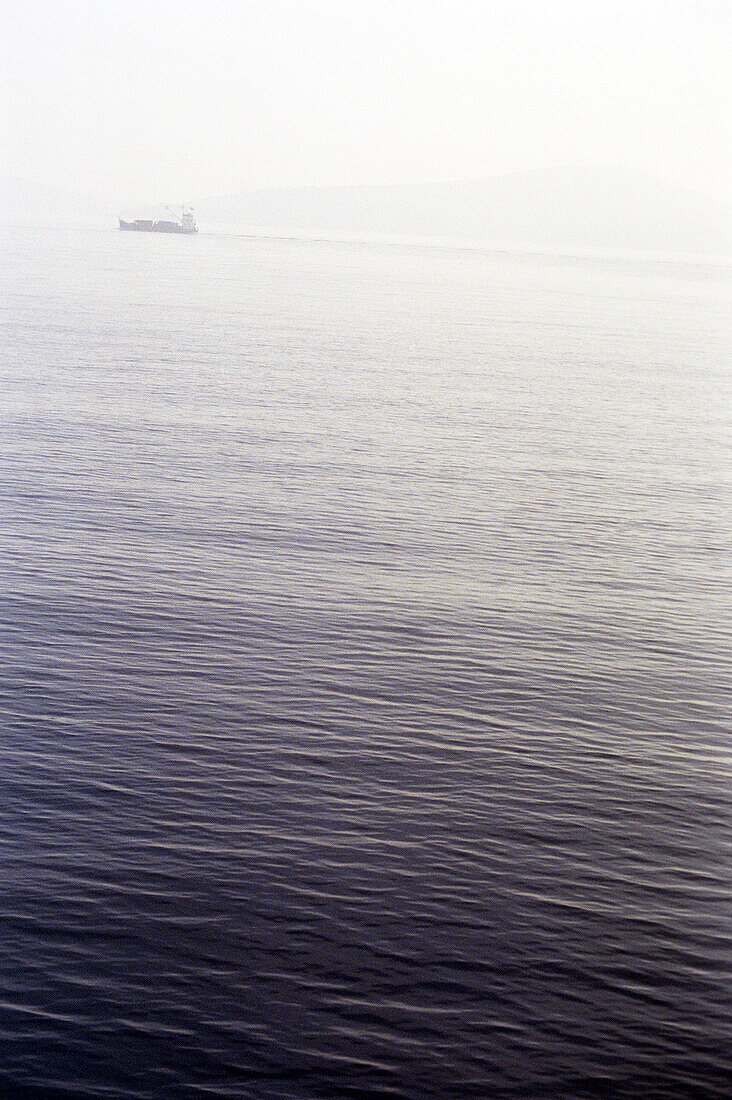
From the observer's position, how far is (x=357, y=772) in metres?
36.8

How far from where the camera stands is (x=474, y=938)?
29.3m

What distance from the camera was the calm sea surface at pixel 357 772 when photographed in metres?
25.8

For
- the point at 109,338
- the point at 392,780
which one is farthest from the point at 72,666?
the point at 109,338

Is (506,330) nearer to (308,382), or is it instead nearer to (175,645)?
(308,382)

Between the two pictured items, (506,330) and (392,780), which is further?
(506,330)

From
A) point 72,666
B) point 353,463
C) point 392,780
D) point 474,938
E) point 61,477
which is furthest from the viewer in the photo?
point 353,463

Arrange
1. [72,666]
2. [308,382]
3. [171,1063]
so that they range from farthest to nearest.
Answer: [308,382], [72,666], [171,1063]

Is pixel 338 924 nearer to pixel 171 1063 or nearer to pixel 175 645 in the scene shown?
pixel 171 1063

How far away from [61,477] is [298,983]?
47.4 m

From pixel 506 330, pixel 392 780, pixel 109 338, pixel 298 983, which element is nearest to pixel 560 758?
pixel 392 780

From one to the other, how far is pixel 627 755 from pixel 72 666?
1792cm

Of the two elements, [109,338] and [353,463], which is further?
[109,338]

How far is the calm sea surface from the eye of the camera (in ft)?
84.8

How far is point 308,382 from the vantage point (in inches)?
4377
